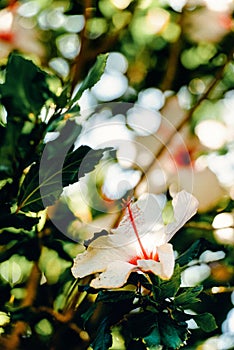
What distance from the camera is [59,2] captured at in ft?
3.95

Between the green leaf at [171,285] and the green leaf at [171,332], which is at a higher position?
the green leaf at [171,285]

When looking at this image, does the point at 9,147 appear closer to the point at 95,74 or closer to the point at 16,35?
the point at 95,74

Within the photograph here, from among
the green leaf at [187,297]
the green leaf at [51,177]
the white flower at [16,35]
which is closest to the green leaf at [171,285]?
the green leaf at [187,297]

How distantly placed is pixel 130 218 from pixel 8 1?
1.92 feet

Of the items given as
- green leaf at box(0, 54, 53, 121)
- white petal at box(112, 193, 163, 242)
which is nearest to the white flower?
green leaf at box(0, 54, 53, 121)

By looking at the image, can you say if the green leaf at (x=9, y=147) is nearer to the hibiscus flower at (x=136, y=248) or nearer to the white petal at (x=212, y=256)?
the hibiscus flower at (x=136, y=248)

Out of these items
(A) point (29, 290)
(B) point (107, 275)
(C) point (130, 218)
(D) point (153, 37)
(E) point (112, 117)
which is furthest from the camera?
(D) point (153, 37)

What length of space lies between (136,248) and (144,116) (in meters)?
0.41

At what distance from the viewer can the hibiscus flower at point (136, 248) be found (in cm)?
65

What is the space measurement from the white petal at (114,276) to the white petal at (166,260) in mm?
37

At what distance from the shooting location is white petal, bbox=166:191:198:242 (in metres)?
0.73

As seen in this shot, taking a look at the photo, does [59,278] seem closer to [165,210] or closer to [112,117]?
[165,210]

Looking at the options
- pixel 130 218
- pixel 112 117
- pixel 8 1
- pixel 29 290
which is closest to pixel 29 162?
pixel 130 218

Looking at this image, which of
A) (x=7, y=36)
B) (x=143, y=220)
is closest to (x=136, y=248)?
(x=143, y=220)
